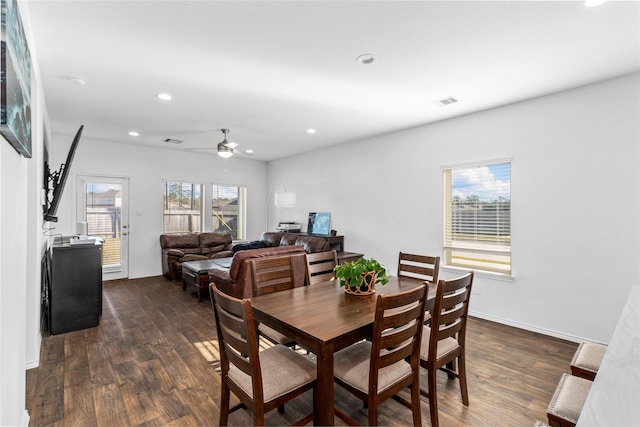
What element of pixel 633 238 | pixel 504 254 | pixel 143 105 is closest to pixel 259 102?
A: pixel 143 105

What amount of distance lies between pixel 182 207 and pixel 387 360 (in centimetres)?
622

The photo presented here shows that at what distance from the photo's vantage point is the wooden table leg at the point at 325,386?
1514 millimetres

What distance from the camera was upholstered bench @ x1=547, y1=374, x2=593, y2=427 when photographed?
133 cm

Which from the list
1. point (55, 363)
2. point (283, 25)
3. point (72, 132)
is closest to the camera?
point (283, 25)

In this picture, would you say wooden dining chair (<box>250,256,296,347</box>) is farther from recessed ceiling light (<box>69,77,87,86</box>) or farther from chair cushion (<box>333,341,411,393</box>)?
recessed ceiling light (<box>69,77,87,86</box>)

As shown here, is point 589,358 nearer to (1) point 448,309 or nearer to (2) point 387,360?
(1) point 448,309

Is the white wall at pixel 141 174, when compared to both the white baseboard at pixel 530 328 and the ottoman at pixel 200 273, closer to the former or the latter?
the ottoman at pixel 200 273

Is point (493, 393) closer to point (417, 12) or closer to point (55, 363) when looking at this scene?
point (417, 12)

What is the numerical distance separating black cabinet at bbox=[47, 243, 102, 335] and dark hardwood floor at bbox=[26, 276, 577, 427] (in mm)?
156

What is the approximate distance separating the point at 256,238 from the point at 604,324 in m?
6.53

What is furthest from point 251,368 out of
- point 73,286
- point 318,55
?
point 73,286

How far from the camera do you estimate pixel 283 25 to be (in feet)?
7.23

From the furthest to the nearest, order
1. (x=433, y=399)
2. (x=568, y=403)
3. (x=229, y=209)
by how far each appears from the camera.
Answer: (x=229, y=209) → (x=433, y=399) → (x=568, y=403)

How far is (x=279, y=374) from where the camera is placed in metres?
1.71
